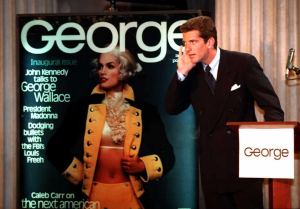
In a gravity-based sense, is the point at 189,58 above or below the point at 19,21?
below

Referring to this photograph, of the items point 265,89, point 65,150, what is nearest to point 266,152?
point 265,89

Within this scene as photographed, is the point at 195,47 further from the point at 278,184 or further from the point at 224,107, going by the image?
the point at 278,184

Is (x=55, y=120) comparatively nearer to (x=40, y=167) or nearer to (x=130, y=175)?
(x=40, y=167)

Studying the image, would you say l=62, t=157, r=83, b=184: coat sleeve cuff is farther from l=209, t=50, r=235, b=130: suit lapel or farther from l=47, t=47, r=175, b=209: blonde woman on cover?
l=209, t=50, r=235, b=130: suit lapel

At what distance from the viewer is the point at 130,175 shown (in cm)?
449

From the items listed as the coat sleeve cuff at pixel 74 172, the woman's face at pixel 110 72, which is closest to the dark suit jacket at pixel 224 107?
the woman's face at pixel 110 72

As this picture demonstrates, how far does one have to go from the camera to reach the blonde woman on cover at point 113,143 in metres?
4.49

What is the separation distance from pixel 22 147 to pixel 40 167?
0.65ft

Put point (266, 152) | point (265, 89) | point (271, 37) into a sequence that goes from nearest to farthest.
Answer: point (266, 152) → point (265, 89) → point (271, 37)

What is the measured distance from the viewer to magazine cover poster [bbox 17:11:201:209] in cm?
446

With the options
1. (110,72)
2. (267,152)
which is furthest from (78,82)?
(267,152)

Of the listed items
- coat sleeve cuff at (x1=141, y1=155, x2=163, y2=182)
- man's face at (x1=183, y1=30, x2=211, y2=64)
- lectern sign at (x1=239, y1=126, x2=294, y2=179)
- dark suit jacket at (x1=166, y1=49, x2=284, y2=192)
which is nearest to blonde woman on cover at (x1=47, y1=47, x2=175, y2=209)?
coat sleeve cuff at (x1=141, y1=155, x2=163, y2=182)

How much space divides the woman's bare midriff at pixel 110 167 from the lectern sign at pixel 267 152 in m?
1.39

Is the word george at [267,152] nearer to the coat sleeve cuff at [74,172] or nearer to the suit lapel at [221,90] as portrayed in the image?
the suit lapel at [221,90]
